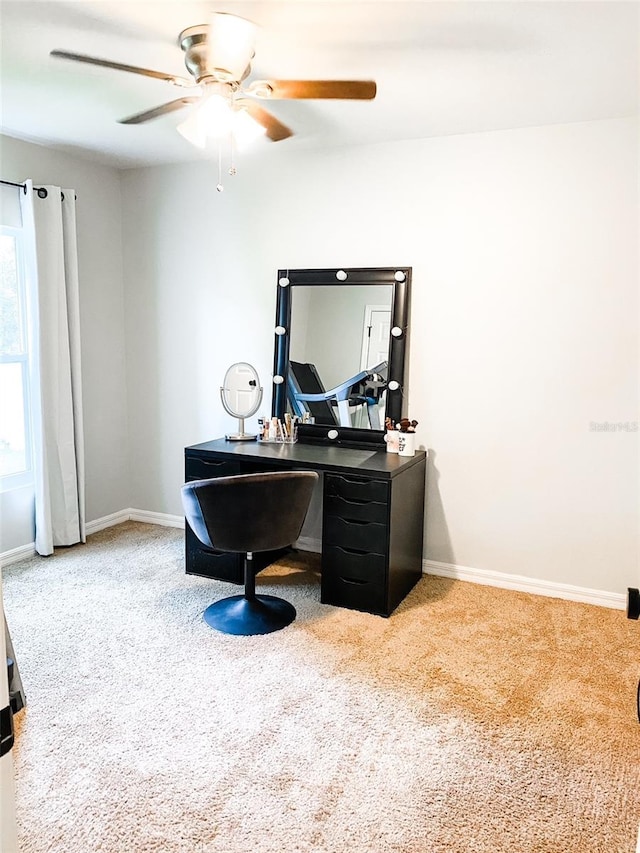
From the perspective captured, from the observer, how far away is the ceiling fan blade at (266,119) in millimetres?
2389

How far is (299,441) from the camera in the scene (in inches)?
146

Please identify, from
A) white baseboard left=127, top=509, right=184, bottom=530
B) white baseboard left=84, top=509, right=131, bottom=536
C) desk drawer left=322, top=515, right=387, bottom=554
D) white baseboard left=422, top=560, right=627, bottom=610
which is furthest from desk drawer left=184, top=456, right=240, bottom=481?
white baseboard left=422, top=560, right=627, bottom=610

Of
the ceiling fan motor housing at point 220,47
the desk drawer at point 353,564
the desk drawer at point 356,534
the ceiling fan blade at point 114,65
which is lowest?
the desk drawer at point 353,564

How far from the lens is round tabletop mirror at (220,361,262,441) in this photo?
3812 millimetres

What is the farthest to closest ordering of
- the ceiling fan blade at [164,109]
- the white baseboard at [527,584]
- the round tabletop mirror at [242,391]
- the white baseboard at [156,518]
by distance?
the white baseboard at [156,518]
the round tabletop mirror at [242,391]
the white baseboard at [527,584]
the ceiling fan blade at [164,109]

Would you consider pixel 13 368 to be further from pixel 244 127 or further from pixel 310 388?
pixel 244 127

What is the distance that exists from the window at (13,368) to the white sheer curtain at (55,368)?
0.13 metres

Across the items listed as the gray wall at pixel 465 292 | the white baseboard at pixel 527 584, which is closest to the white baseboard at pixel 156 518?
the gray wall at pixel 465 292

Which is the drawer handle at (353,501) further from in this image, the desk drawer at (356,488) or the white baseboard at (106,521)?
the white baseboard at (106,521)

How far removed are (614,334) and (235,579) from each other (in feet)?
7.51

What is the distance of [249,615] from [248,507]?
58 cm

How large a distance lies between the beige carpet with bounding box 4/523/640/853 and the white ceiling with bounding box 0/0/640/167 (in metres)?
2.36

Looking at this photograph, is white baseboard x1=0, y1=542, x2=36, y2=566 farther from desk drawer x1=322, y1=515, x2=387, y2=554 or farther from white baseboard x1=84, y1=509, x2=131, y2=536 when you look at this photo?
desk drawer x1=322, y1=515, x2=387, y2=554

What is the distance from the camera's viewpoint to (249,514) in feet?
8.86
